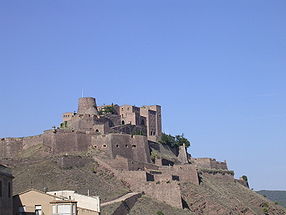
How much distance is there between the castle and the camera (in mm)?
56938

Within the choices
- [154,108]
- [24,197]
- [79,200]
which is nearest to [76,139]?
[154,108]

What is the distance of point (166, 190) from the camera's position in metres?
54.8

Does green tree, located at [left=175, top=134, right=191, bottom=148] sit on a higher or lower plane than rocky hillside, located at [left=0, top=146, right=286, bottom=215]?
higher

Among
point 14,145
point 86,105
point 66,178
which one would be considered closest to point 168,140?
point 86,105

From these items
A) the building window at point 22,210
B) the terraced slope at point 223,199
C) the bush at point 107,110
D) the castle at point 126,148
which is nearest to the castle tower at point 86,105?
the castle at point 126,148

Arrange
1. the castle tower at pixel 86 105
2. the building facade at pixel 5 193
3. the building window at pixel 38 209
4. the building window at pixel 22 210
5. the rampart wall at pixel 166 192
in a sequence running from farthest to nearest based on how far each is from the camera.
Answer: the castle tower at pixel 86 105, the rampart wall at pixel 166 192, the building window at pixel 38 209, the building window at pixel 22 210, the building facade at pixel 5 193

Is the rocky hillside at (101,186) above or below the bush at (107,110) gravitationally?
Result: below

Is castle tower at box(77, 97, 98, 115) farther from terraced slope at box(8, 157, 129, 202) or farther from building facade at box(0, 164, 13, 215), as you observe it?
building facade at box(0, 164, 13, 215)

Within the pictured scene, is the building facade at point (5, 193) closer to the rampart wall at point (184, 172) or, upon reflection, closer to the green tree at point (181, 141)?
the rampart wall at point (184, 172)

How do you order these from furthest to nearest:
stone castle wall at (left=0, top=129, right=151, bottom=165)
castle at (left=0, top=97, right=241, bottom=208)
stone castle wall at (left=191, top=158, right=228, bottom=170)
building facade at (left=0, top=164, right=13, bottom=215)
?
stone castle wall at (left=191, top=158, right=228, bottom=170) → stone castle wall at (left=0, top=129, right=151, bottom=165) → castle at (left=0, top=97, right=241, bottom=208) → building facade at (left=0, top=164, right=13, bottom=215)

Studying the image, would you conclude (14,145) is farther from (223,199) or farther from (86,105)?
(223,199)

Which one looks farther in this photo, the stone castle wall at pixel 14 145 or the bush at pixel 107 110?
the bush at pixel 107 110

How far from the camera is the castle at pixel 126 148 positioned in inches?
2242

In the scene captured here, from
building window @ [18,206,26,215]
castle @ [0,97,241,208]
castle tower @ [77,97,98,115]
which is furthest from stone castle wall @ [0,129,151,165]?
building window @ [18,206,26,215]
